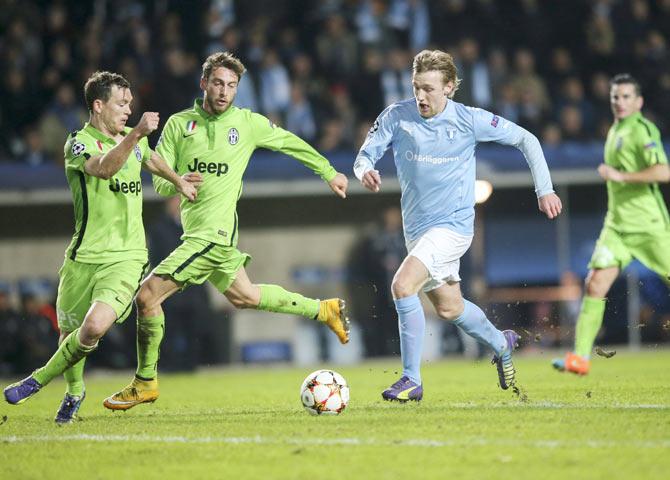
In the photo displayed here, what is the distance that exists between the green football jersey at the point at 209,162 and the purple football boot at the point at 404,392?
1.58m

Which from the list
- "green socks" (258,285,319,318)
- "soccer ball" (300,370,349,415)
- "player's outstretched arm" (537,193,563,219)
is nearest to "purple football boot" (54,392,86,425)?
"soccer ball" (300,370,349,415)

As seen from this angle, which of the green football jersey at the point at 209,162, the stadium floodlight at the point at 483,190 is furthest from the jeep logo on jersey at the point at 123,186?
the stadium floodlight at the point at 483,190

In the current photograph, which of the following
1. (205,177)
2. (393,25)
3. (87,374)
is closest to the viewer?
(205,177)

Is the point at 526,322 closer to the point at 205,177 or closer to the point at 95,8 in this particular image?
the point at 95,8

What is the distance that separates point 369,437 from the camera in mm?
7180

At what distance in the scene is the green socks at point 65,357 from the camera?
8.23 meters

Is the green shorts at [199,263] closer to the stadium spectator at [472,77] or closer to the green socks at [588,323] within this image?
the green socks at [588,323]

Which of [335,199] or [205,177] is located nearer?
[205,177]

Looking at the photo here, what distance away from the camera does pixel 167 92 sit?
56.4ft

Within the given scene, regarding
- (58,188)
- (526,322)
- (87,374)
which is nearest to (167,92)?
(58,188)

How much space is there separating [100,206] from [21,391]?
4.26 feet

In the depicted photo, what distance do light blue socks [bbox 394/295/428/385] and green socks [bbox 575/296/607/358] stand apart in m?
1.87

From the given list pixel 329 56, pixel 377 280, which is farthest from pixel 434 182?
pixel 329 56

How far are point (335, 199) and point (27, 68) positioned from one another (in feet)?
15.4
